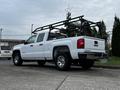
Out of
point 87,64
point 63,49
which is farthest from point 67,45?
point 87,64

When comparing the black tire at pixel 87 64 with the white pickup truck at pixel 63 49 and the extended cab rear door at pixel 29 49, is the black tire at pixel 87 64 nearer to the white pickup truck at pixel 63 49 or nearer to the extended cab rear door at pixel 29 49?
the white pickup truck at pixel 63 49

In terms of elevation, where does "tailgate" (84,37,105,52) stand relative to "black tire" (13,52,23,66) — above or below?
above

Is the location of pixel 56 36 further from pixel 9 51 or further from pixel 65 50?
pixel 9 51

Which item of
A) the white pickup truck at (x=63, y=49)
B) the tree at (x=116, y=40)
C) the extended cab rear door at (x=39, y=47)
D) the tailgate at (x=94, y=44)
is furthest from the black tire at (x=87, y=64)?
the tree at (x=116, y=40)

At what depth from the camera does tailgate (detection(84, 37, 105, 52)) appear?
12130 millimetres

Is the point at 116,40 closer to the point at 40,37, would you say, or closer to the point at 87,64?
the point at 87,64

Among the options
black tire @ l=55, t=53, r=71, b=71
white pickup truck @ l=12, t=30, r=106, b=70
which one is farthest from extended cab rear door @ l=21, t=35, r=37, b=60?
black tire @ l=55, t=53, r=71, b=71

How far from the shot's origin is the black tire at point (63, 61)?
12.6 meters

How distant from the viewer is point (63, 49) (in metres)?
12.9

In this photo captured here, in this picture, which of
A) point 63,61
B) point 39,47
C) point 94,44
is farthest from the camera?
point 39,47

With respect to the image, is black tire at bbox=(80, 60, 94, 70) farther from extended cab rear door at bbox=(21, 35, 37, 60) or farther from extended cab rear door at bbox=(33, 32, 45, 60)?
extended cab rear door at bbox=(21, 35, 37, 60)

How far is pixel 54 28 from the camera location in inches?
562

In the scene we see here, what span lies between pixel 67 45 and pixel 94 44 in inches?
49.8

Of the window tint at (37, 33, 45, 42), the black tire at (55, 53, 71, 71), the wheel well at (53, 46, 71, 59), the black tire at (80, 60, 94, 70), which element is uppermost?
the window tint at (37, 33, 45, 42)
